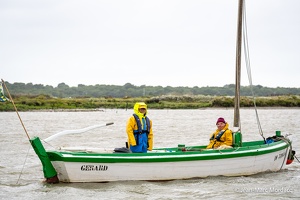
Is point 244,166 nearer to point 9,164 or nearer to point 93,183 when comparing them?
point 93,183

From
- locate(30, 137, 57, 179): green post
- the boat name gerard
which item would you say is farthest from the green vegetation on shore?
the boat name gerard

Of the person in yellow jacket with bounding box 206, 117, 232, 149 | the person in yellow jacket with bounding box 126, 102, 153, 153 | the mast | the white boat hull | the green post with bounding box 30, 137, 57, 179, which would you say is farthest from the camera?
the mast

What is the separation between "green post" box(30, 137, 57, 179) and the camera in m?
10.9

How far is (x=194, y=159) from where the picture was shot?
38.4ft

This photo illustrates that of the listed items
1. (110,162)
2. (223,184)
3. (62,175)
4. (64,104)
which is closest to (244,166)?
(223,184)

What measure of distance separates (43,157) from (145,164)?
245 cm

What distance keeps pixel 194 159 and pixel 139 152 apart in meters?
1.42

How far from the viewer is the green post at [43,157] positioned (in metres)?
10.9

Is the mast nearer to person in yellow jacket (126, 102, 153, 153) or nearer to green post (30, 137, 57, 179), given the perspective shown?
person in yellow jacket (126, 102, 153, 153)

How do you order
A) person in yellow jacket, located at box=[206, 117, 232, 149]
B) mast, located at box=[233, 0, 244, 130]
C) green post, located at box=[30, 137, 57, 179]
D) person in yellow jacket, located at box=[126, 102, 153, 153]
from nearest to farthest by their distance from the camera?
green post, located at box=[30, 137, 57, 179]
person in yellow jacket, located at box=[126, 102, 153, 153]
person in yellow jacket, located at box=[206, 117, 232, 149]
mast, located at box=[233, 0, 244, 130]

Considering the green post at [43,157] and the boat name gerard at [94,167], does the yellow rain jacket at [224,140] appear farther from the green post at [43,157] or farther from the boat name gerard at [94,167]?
the green post at [43,157]

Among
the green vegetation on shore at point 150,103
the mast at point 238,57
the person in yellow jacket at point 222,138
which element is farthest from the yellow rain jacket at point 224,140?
the green vegetation on shore at point 150,103

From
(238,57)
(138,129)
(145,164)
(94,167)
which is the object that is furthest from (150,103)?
(94,167)

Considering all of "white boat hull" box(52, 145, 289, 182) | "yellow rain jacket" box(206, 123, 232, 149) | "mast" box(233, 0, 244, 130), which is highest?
"mast" box(233, 0, 244, 130)
